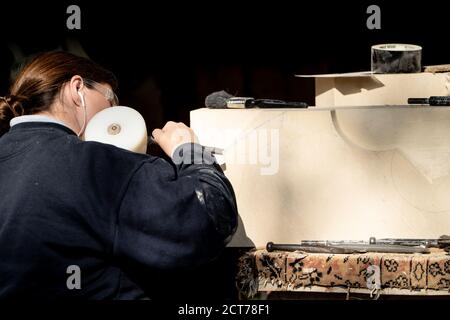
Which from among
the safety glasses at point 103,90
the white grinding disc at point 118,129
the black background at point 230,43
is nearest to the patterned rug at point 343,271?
the white grinding disc at point 118,129

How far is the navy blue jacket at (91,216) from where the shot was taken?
163 centimetres

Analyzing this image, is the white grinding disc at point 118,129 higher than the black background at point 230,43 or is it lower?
lower

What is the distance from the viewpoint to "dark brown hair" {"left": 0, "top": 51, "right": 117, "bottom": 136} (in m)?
1.80

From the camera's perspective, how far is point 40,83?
179 cm

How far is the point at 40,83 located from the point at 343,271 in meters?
0.95

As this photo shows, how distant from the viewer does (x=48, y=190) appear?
5.34 ft

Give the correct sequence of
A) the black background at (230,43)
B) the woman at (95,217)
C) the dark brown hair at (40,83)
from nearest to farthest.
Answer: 1. the woman at (95,217)
2. the dark brown hair at (40,83)
3. the black background at (230,43)

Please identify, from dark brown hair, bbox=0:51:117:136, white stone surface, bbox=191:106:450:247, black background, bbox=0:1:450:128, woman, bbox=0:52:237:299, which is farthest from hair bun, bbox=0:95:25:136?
black background, bbox=0:1:450:128

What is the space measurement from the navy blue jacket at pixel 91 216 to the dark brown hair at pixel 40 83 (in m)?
0.15

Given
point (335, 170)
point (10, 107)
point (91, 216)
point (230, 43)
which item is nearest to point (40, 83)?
point (10, 107)

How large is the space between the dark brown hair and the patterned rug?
2.31ft

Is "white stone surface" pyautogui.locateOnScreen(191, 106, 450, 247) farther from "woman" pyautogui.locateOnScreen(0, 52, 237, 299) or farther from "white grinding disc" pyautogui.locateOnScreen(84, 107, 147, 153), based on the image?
"woman" pyautogui.locateOnScreen(0, 52, 237, 299)

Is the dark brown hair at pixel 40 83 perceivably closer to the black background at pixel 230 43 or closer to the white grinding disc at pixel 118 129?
the white grinding disc at pixel 118 129
